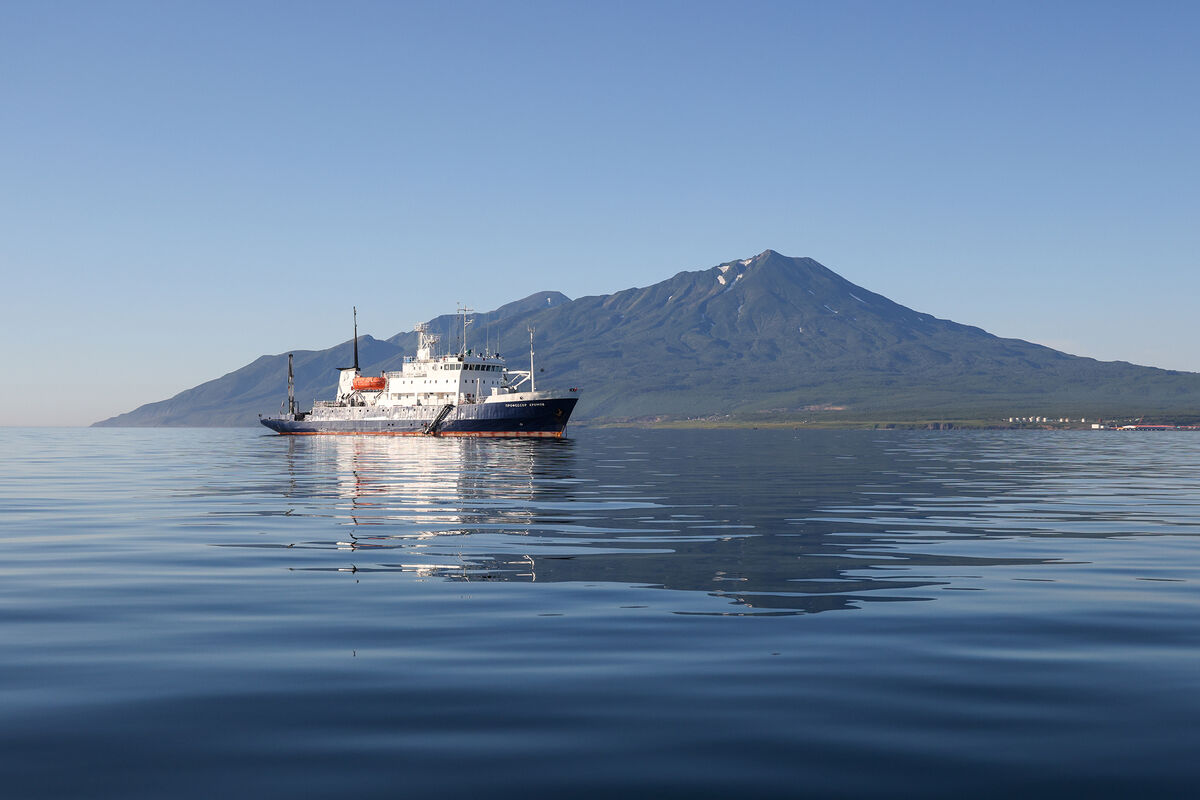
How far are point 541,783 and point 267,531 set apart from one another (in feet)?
65.9

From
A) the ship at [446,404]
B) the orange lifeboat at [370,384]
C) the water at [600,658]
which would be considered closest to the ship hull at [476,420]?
the ship at [446,404]

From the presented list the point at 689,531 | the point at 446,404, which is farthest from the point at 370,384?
the point at 689,531

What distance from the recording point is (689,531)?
2519cm

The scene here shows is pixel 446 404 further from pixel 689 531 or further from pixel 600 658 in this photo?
pixel 600 658

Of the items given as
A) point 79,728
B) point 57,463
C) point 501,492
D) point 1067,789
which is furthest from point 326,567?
point 57,463

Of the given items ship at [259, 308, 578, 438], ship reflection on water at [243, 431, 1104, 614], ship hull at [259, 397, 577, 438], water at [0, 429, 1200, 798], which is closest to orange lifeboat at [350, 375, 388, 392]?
ship at [259, 308, 578, 438]

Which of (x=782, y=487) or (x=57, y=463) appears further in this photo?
(x=57, y=463)

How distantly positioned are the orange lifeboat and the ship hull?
15.7 feet

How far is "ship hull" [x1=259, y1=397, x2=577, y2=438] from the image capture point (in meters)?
119

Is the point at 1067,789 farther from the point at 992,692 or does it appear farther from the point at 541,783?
the point at 541,783

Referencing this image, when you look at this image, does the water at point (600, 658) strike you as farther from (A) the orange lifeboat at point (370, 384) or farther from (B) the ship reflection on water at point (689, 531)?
(A) the orange lifeboat at point (370, 384)

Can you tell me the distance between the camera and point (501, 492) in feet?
129

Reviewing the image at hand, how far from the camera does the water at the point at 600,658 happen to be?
7.74m

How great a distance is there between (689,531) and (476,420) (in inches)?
3889
